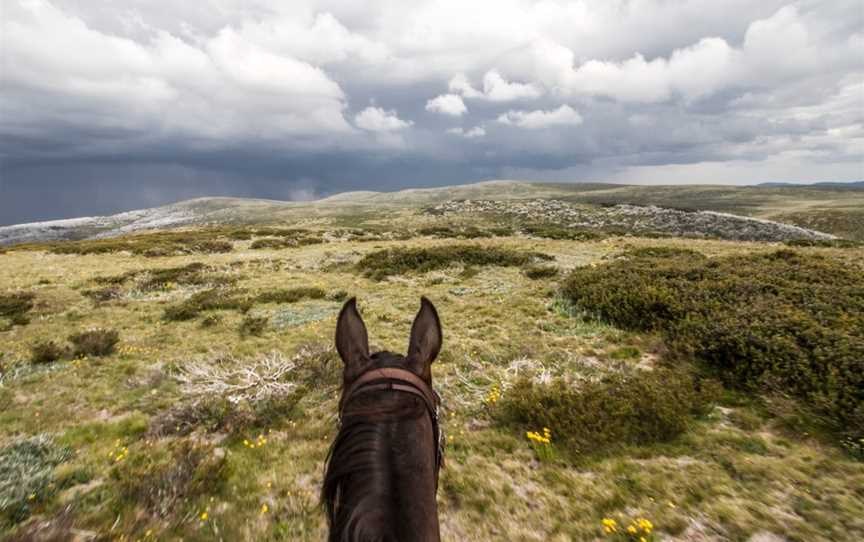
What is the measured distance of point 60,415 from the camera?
6598mm

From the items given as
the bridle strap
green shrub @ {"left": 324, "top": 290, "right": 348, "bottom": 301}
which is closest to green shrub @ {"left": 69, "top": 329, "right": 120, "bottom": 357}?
green shrub @ {"left": 324, "top": 290, "right": 348, "bottom": 301}

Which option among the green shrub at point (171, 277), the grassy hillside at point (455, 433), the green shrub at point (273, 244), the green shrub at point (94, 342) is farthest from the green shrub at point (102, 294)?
the green shrub at point (273, 244)

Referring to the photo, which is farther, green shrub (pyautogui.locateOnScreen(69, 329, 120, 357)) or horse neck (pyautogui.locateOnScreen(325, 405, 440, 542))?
green shrub (pyautogui.locateOnScreen(69, 329, 120, 357))

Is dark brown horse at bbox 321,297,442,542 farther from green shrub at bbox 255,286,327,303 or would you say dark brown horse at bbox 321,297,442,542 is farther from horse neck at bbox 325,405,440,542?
green shrub at bbox 255,286,327,303

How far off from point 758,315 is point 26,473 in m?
14.0

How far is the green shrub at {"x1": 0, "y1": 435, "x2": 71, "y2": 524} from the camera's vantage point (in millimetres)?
4371

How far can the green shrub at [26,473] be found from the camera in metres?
4.37

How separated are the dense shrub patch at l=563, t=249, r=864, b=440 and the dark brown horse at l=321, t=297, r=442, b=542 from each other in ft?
22.3

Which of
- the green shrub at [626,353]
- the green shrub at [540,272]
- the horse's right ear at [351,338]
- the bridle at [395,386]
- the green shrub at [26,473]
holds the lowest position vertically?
the green shrub at [626,353]

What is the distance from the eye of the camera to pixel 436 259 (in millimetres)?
20125

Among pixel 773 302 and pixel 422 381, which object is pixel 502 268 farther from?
pixel 422 381

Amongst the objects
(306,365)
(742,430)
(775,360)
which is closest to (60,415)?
(306,365)

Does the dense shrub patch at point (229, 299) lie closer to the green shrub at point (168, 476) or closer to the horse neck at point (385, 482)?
the green shrub at point (168, 476)

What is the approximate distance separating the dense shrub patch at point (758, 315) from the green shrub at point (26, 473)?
10.9m
